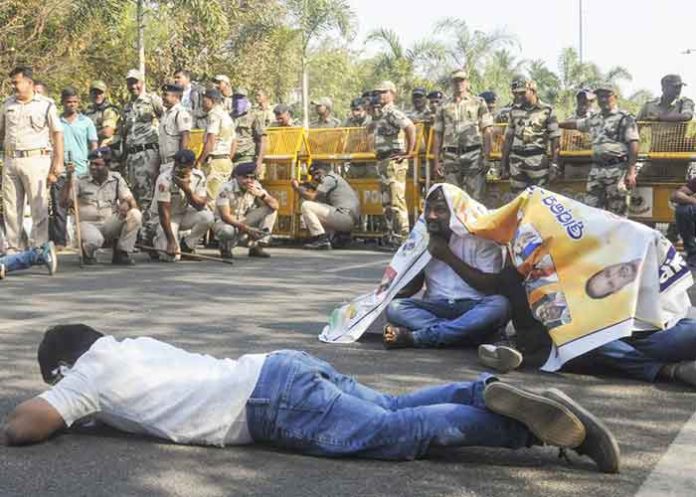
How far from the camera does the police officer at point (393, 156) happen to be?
13219 mm

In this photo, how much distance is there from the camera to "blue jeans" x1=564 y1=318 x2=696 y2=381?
209 inches

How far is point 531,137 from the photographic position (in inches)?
487

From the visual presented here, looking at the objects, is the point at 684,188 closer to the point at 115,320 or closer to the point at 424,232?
the point at 424,232

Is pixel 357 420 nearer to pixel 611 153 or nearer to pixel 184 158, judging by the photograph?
pixel 184 158

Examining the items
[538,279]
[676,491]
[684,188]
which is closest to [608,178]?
[684,188]

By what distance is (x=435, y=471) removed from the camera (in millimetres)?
3893

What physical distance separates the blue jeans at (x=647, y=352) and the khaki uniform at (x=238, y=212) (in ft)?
21.8

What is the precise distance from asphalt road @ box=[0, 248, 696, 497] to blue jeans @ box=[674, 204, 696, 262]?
3.95m

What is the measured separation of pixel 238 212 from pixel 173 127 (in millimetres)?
1298

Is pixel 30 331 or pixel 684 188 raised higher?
pixel 684 188

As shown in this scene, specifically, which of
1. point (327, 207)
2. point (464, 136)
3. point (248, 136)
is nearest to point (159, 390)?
point (464, 136)

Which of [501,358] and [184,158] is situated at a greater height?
[184,158]

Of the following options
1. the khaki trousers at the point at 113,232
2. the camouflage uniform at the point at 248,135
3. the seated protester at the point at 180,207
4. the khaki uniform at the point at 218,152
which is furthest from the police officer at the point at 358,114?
the khaki trousers at the point at 113,232

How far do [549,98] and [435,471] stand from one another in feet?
138
